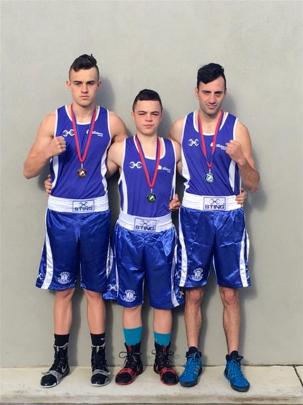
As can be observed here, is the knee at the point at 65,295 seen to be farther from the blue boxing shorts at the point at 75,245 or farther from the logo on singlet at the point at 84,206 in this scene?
the logo on singlet at the point at 84,206

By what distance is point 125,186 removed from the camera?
4465 mm

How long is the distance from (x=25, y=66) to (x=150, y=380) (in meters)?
2.53

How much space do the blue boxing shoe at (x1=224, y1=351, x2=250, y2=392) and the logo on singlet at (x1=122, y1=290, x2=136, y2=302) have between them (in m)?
0.85

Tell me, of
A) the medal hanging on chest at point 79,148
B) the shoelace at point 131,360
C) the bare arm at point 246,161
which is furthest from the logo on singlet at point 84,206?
the shoelace at point 131,360

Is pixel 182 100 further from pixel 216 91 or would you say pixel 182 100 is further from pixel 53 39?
pixel 53 39

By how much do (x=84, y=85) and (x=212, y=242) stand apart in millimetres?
1417

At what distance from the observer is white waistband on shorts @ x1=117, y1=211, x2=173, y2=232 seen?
4.44 metres

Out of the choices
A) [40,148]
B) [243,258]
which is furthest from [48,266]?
[243,258]

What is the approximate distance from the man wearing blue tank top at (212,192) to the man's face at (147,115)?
0.75ft

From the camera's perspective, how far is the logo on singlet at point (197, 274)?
Result: 4.54m

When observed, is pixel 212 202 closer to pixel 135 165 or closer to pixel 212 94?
pixel 135 165

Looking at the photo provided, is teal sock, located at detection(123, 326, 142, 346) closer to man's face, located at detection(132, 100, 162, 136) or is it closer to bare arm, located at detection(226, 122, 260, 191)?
bare arm, located at detection(226, 122, 260, 191)

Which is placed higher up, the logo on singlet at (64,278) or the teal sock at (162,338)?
the logo on singlet at (64,278)

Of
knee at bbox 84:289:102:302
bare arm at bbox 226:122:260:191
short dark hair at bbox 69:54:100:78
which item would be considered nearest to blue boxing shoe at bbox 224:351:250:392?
knee at bbox 84:289:102:302
